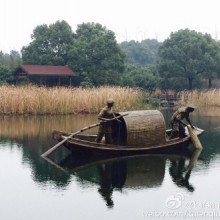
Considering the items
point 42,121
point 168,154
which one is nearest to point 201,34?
point 42,121

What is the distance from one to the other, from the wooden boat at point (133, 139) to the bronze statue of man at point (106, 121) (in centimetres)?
36

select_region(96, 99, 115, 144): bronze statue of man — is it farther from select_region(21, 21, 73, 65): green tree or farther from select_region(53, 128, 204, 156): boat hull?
select_region(21, 21, 73, 65): green tree

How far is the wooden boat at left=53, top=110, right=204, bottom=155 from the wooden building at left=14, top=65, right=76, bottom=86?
20513 mm

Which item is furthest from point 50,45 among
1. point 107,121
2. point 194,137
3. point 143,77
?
point 107,121

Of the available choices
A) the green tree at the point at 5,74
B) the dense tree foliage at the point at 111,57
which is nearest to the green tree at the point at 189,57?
the dense tree foliage at the point at 111,57

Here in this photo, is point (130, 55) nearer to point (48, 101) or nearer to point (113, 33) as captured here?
point (113, 33)

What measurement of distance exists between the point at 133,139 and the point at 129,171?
1.78m

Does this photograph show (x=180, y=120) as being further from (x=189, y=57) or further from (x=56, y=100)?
(x=189, y=57)

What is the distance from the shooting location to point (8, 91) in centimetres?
2241

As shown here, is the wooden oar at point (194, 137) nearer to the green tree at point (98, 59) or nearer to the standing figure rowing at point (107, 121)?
the standing figure rowing at point (107, 121)

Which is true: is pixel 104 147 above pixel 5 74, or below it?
below

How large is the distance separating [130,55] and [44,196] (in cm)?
5685

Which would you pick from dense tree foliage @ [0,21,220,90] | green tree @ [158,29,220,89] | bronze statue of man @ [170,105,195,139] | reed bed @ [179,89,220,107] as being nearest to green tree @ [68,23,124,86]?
dense tree foliage @ [0,21,220,90]

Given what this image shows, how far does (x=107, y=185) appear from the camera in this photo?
9500 mm
